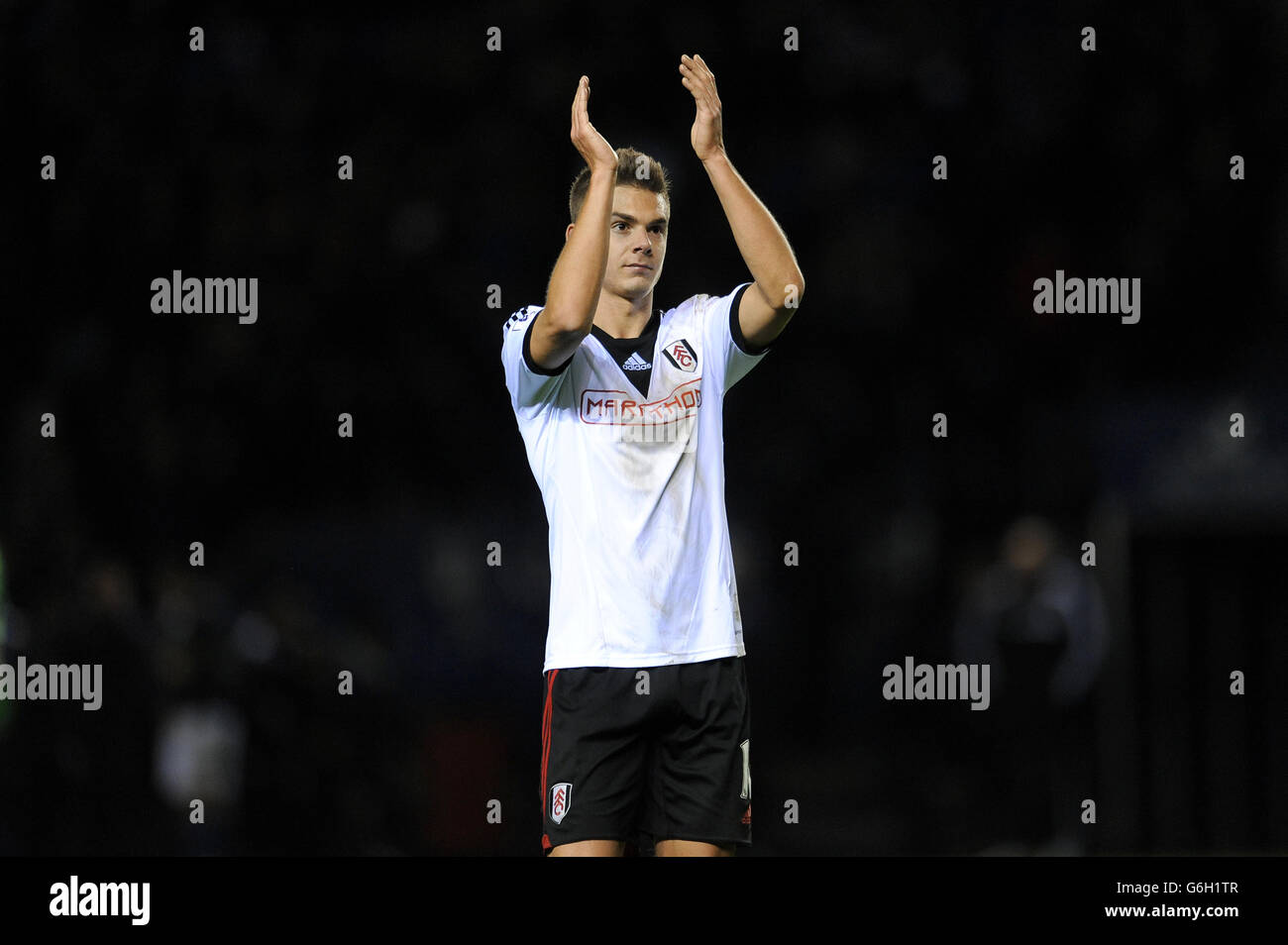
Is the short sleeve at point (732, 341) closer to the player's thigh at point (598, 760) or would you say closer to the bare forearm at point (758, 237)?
the bare forearm at point (758, 237)

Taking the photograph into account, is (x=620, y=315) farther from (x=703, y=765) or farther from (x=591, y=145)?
(x=703, y=765)

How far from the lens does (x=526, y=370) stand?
3.48 m

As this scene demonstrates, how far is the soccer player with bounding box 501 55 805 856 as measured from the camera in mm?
3350

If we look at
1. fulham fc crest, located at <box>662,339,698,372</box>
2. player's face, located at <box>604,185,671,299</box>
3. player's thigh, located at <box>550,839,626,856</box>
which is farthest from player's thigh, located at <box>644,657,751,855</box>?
player's face, located at <box>604,185,671,299</box>

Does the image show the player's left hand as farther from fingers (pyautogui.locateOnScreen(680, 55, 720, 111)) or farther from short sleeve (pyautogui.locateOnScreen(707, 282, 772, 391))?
short sleeve (pyautogui.locateOnScreen(707, 282, 772, 391))

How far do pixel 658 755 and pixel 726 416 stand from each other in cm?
419

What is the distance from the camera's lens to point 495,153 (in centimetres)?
814

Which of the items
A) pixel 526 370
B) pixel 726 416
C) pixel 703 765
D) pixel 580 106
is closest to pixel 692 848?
pixel 703 765

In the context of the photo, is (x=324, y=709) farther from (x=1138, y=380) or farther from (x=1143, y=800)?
(x=1138, y=380)

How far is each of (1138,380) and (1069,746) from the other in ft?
7.06

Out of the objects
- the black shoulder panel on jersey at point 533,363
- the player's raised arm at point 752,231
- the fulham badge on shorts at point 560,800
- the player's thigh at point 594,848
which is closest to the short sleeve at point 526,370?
the black shoulder panel on jersey at point 533,363

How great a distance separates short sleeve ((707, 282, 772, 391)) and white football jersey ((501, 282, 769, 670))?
0.08 meters

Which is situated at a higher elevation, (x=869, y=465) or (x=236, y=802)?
(x=869, y=465)

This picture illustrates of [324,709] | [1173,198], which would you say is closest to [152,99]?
[324,709]
